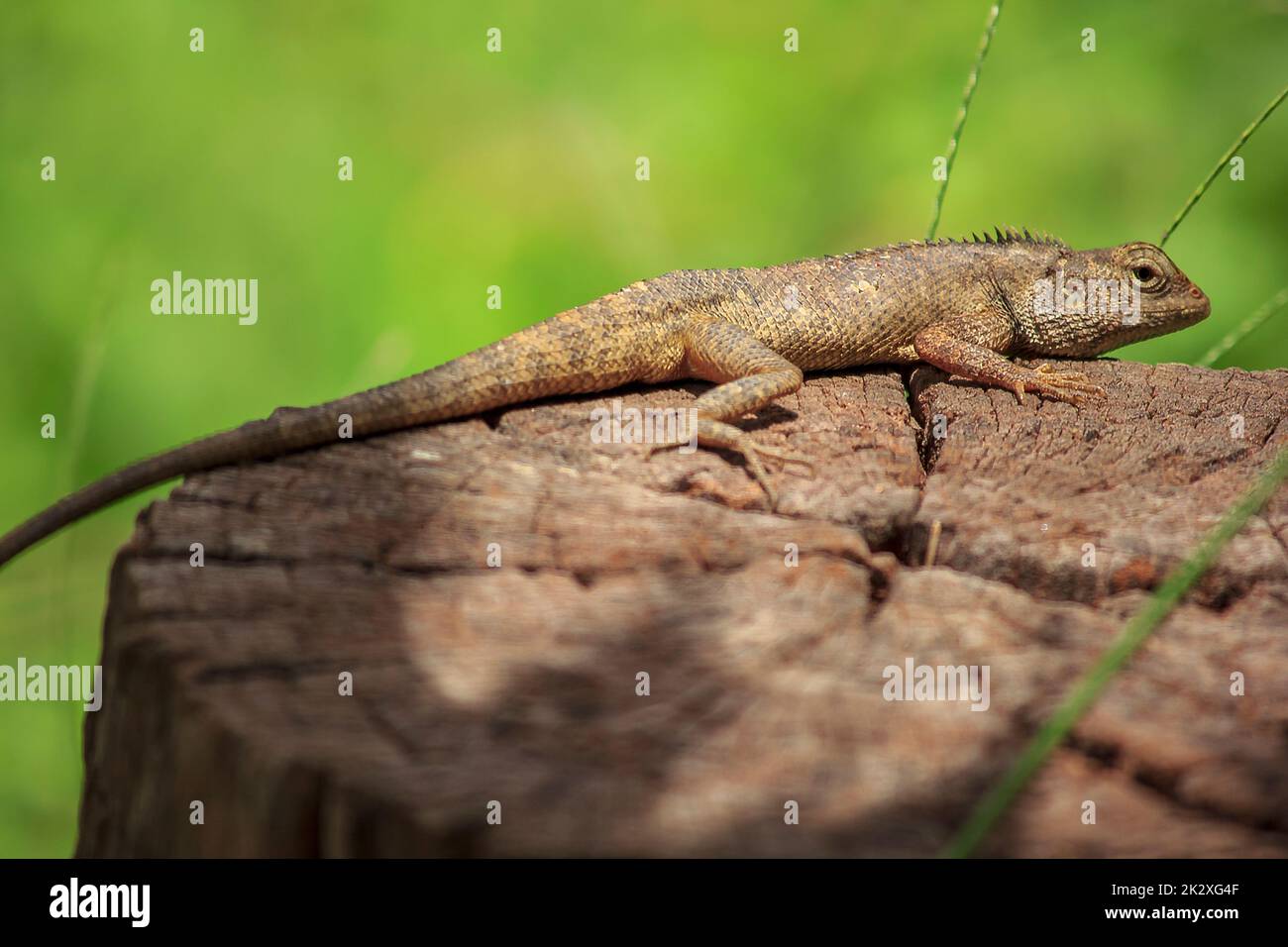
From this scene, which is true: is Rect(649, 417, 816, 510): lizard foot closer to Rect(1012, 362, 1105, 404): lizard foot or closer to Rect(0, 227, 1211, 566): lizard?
Rect(0, 227, 1211, 566): lizard

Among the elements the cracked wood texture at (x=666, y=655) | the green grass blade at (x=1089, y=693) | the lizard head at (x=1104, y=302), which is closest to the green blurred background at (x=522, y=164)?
the lizard head at (x=1104, y=302)

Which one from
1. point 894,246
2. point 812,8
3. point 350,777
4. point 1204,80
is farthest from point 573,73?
point 350,777

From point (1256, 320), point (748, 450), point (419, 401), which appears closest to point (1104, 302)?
point (1256, 320)

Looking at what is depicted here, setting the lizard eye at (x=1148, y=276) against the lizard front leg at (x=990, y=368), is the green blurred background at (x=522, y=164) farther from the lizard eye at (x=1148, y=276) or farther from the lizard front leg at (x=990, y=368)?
the lizard front leg at (x=990, y=368)

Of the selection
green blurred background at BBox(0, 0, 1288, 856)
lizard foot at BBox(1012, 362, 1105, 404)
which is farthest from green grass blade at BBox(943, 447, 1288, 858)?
green blurred background at BBox(0, 0, 1288, 856)

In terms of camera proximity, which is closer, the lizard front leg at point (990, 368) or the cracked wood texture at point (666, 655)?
the cracked wood texture at point (666, 655)

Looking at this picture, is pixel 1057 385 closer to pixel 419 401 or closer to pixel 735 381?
pixel 735 381
